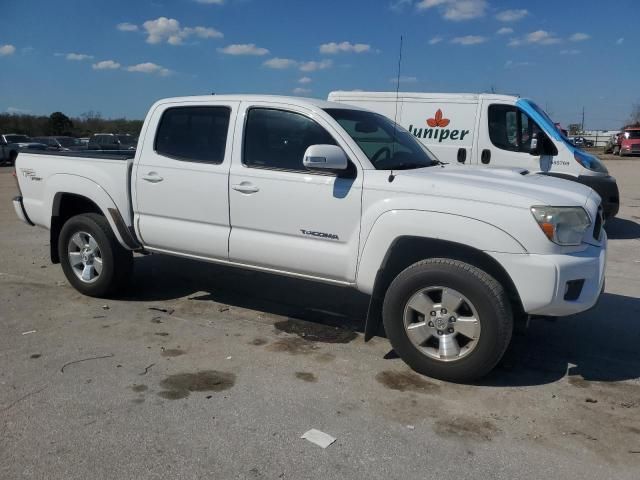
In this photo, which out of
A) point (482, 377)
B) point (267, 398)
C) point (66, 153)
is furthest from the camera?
point (66, 153)

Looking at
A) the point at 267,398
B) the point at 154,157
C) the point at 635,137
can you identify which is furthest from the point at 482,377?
the point at 635,137

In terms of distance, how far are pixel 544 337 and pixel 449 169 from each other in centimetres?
166

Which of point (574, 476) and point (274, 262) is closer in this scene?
point (574, 476)

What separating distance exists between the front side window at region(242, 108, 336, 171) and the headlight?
1662 millimetres

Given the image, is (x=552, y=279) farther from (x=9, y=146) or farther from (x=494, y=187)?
(x=9, y=146)

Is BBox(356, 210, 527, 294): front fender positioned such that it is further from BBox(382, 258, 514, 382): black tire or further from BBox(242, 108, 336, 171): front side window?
BBox(242, 108, 336, 171): front side window

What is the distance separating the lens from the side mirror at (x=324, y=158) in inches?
163

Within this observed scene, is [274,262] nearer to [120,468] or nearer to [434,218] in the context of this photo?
[434,218]

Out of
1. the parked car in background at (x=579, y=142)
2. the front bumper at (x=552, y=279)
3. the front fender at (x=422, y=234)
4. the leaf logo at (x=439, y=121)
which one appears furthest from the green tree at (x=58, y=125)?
the front bumper at (x=552, y=279)

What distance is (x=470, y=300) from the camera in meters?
3.84

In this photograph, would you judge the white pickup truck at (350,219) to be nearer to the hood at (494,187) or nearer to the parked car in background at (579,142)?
the hood at (494,187)

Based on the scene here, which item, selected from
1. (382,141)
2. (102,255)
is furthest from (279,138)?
(102,255)

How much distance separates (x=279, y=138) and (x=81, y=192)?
2226 millimetres

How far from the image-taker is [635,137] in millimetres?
41688
